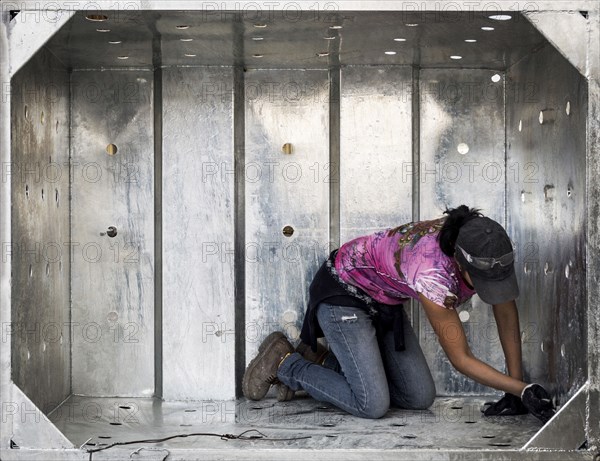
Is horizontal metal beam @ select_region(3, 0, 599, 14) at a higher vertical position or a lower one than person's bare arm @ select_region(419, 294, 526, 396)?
higher

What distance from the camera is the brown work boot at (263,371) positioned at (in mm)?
3777

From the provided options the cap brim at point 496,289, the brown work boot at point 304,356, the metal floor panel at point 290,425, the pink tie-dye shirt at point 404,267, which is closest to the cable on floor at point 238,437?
the metal floor panel at point 290,425

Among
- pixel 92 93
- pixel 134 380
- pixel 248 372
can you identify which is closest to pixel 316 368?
pixel 248 372

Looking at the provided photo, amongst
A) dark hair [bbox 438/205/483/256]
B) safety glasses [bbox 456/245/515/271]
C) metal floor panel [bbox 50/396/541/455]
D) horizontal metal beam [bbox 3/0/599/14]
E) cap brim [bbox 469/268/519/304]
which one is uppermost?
horizontal metal beam [bbox 3/0/599/14]

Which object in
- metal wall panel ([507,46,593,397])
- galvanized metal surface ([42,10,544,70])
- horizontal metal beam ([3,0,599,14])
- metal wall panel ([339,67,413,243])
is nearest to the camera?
horizontal metal beam ([3,0,599,14])

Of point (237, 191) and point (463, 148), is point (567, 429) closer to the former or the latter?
point (463, 148)

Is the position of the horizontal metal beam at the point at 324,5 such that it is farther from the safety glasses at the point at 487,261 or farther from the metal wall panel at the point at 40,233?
the safety glasses at the point at 487,261

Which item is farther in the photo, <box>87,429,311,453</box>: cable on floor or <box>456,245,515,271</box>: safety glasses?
<box>87,429,311,453</box>: cable on floor

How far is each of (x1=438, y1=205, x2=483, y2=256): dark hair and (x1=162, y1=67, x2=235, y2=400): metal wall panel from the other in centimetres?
107

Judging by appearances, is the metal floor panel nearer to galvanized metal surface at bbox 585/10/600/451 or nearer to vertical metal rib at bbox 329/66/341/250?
galvanized metal surface at bbox 585/10/600/451

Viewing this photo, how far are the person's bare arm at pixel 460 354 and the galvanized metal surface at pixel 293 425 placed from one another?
0.64 feet

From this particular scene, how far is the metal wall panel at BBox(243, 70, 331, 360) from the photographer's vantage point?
3.91m

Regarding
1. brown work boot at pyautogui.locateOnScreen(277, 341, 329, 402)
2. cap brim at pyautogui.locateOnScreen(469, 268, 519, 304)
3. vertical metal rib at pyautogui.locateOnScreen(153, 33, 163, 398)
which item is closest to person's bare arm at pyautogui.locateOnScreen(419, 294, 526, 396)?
cap brim at pyautogui.locateOnScreen(469, 268, 519, 304)

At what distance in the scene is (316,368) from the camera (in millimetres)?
3715
